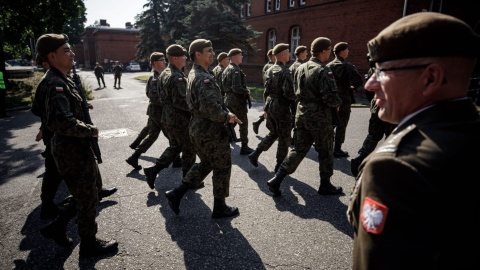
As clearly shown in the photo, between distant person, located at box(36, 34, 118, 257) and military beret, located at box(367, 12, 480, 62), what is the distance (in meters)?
2.70

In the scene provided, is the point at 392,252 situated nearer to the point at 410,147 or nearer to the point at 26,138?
the point at 410,147

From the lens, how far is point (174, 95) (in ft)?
15.5

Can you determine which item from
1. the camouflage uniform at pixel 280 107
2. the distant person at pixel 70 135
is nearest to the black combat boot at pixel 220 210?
the distant person at pixel 70 135

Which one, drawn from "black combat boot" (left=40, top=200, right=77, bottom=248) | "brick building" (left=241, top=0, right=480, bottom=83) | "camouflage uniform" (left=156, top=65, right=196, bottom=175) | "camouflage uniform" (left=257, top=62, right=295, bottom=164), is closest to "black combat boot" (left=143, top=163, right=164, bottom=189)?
"camouflage uniform" (left=156, top=65, right=196, bottom=175)

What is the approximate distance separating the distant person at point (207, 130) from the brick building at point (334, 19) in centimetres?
1522

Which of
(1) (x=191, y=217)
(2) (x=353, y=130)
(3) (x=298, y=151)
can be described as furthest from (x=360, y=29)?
(1) (x=191, y=217)

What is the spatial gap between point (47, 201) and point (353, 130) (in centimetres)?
781

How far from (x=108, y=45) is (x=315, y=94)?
188 ft

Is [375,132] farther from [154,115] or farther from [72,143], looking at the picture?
[72,143]

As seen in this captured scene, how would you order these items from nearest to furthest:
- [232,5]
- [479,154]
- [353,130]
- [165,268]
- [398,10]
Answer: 1. [479,154]
2. [165,268]
3. [353,130]
4. [398,10]
5. [232,5]

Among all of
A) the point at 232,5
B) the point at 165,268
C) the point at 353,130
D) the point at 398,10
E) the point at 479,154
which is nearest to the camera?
the point at 479,154

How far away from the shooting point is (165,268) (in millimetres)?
2814

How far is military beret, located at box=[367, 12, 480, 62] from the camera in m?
0.97

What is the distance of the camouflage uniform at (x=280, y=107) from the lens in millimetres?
5266
